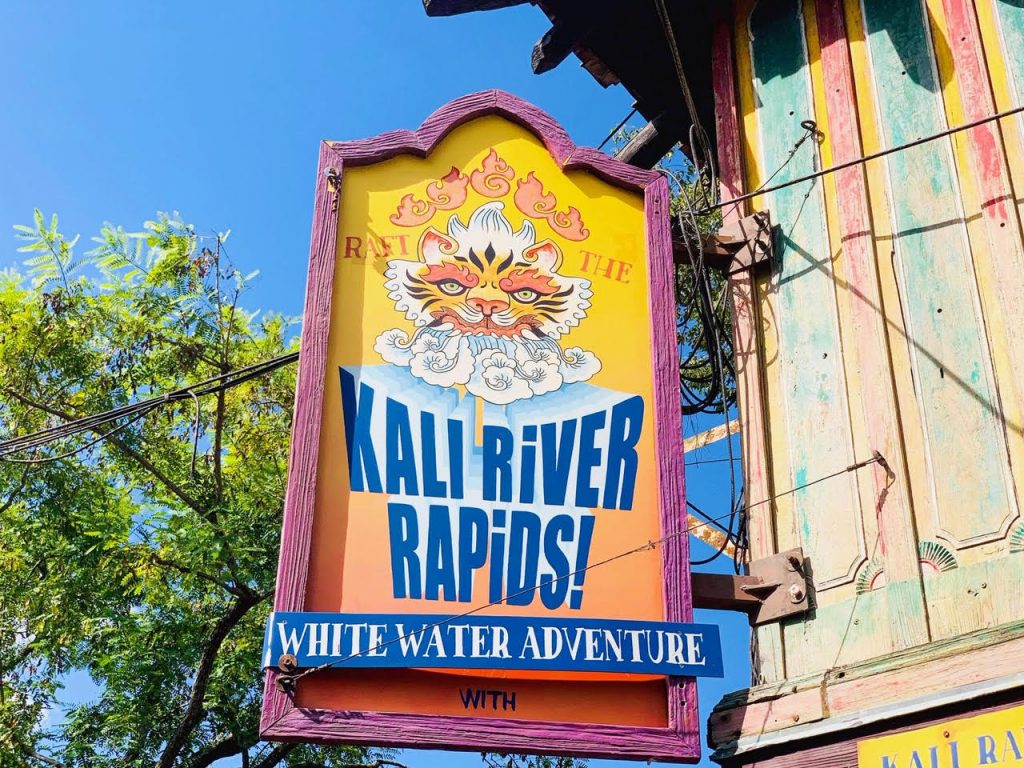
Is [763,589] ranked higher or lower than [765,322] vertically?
lower

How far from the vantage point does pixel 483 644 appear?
4801 mm

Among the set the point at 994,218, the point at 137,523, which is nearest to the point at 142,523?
the point at 137,523

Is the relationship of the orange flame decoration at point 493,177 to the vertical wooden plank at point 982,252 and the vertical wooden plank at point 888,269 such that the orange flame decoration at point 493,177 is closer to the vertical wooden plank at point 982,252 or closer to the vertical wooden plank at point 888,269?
the vertical wooden plank at point 888,269

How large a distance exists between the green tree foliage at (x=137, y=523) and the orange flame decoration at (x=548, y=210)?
3881mm

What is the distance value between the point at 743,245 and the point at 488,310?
1807 millimetres

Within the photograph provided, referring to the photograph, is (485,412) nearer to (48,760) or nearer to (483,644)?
(483,644)

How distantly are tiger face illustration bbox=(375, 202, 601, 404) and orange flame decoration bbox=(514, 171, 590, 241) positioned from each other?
0.11 meters

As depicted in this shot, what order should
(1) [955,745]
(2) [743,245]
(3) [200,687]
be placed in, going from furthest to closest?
(3) [200,687]
(2) [743,245]
(1) [955,745]

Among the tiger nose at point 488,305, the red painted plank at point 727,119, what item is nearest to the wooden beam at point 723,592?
the tiger nose at point 488,305

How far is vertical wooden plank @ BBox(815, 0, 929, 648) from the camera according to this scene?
5.15 m

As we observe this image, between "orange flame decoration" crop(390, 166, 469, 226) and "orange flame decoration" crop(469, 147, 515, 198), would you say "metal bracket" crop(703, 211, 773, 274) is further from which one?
"orange flame decoration" crop(390, 166, 469, 226)

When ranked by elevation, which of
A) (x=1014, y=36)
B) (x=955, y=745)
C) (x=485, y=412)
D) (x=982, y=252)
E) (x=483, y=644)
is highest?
(x=1014, y=36)

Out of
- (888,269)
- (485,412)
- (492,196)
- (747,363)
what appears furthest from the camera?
(747,363)

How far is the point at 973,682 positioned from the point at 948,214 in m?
2.52
